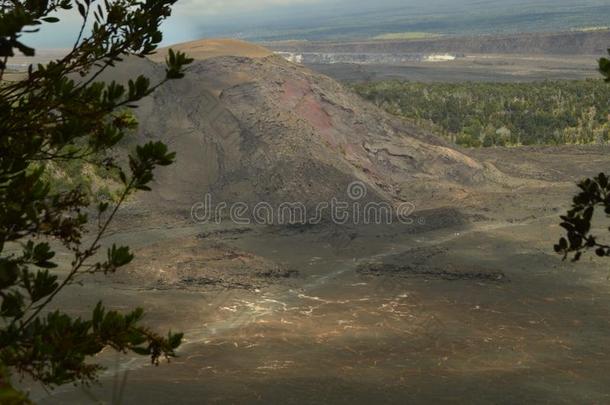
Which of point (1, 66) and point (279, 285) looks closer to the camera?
point (1, 66)

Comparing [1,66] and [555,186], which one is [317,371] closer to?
[1,66]

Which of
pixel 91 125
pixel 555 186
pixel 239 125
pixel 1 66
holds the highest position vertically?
pixel 1 66

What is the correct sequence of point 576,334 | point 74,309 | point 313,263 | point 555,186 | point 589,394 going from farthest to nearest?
point 555,186 < point 313,263 < point 74,309 < point 576,334 < point 589,394

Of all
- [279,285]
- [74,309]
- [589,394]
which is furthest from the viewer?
[279,285]

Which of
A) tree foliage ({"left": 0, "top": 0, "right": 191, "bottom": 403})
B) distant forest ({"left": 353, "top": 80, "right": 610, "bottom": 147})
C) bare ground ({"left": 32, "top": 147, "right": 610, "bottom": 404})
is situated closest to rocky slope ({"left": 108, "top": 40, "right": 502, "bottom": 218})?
bare ground ({"left": 32, "top": 147, "right": 610, "bottom": 404})

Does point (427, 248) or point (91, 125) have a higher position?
point (91, 125)

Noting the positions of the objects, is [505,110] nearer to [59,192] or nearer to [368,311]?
[368,311]

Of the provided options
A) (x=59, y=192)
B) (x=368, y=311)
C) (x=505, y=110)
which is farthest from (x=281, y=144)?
(x=505, y=110)

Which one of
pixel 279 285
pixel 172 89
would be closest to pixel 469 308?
pixel 279 285
